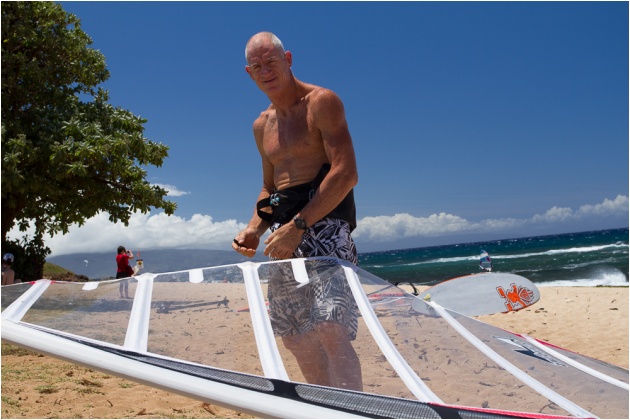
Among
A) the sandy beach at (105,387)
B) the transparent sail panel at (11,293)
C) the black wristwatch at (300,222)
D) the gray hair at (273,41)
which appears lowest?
the sandy beach at (105,387)

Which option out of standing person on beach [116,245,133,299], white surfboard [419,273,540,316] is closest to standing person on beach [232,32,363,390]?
white surfboard [419,273,540,316]

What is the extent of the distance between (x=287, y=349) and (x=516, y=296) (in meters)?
4.60

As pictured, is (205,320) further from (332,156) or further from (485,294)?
(485,294)

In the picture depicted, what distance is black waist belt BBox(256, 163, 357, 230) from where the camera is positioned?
2449mm

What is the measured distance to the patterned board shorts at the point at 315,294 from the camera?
2.10 meters

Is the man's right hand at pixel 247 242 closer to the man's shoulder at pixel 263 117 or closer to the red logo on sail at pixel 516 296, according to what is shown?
the man's shoulder at pixel 263 117

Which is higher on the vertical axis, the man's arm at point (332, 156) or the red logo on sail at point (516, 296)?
the man's arm at point (332, 156)

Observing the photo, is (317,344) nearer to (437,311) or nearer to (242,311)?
(242,311)

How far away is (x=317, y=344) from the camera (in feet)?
6.65

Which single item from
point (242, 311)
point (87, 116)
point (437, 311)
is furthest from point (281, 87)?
point (87, 116)

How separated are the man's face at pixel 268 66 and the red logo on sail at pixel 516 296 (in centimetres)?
423

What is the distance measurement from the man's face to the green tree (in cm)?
827

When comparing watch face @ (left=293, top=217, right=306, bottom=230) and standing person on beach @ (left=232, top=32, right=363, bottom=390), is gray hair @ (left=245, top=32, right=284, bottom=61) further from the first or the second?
watch face @ (left=293, top=217, right=306, bottom=230)

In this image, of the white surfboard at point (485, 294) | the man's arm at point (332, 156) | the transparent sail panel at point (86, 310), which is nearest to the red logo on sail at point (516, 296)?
the white surfboard at point (485, 294)
